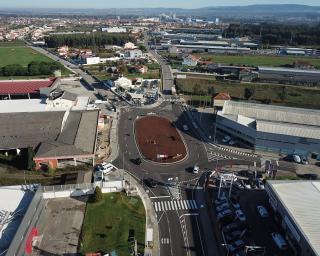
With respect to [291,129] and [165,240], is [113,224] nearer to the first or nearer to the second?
[165,240]

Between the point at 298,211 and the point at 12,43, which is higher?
the point at 298,211

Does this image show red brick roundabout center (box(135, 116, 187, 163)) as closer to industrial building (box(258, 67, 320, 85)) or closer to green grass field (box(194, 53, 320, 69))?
industrial building (box(258, 67, 320, 85))

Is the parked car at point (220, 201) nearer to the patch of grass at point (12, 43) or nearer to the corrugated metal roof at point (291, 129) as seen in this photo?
the corrugated metal roof at point (291, 129)

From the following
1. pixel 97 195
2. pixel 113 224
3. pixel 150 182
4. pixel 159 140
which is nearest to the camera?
pixel 113 224

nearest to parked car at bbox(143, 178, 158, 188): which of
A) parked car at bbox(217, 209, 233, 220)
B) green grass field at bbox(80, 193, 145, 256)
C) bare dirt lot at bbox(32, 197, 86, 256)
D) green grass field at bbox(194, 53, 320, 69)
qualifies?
green grass field at bbox(80, 193, 145, 256)

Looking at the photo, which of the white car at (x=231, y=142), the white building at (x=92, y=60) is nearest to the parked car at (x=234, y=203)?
the white car at (x=231, y=142)

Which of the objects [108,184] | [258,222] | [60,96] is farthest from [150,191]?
[60,96]

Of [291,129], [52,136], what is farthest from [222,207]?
[52,136]
